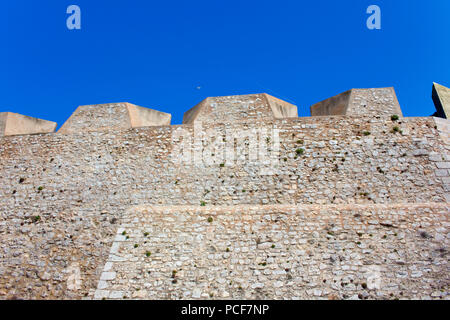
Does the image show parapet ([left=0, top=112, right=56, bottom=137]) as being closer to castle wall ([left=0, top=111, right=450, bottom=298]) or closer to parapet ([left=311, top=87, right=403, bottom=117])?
castle wall ([left=0, top=111, right=450, bottom=298])

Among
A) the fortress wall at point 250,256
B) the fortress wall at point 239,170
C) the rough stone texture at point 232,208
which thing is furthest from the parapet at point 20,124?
the fortress wall at point 250,256

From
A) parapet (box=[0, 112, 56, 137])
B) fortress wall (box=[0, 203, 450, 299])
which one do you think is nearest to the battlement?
parapet (box=[0, 112, 56, 137])

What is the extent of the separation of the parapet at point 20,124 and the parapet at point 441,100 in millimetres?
18002

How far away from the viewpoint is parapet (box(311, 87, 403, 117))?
1112 centimetres

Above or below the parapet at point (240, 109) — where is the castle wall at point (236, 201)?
below

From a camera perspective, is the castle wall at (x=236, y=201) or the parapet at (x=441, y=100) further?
the parapet at (x=441, y=100)

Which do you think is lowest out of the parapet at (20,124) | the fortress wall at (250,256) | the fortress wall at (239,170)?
the fortress wall at (250,256)

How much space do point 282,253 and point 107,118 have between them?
9470 mm

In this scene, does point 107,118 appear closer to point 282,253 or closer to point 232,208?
point 232,208

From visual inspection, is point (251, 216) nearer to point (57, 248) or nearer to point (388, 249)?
point (388, 249)

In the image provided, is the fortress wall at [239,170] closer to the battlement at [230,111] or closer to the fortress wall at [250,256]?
the battlement at [230,111]

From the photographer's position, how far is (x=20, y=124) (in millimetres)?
13359

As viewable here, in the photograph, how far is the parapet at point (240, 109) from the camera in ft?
38.2
